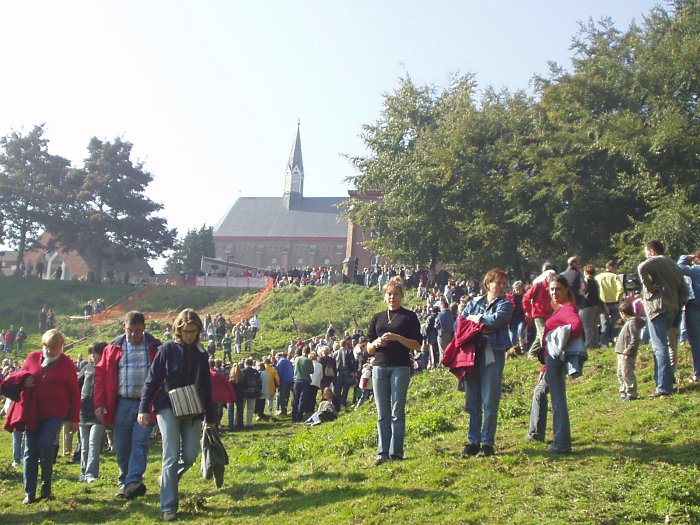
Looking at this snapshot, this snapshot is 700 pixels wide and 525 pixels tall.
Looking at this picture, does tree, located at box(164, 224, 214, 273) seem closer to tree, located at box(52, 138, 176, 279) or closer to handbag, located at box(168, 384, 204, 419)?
tree, located at box(52, 138, 176, 279)

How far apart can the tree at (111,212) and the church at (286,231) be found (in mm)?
39352

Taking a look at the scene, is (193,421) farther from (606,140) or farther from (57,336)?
(606,140)

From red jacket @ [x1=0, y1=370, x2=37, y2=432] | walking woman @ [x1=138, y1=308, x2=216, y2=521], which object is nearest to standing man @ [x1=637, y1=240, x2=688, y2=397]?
walking woman @ [x1=138, y1=308, x2=216, y2=521]

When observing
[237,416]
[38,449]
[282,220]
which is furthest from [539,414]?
[282,220]

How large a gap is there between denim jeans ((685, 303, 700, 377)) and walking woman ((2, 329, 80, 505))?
25.8 feet

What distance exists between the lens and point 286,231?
11162cm

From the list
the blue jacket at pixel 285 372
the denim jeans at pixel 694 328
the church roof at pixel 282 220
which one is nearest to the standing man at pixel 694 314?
the denim jeans at pixel 694 328

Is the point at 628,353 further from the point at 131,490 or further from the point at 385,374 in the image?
the point at 131,490

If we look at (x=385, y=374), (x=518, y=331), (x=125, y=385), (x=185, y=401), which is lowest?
(x=185, y=401)

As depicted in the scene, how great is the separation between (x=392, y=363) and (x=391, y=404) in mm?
460

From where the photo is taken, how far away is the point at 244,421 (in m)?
19.7

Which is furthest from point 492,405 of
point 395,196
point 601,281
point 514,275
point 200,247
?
point 200,247

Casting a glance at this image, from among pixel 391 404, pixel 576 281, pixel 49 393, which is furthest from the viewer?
pixel 576 281

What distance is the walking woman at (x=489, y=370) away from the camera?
8578 mm
